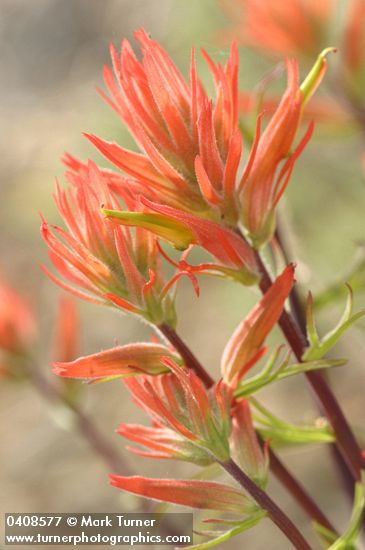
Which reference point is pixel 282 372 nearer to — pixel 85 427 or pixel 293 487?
pixel 293 487

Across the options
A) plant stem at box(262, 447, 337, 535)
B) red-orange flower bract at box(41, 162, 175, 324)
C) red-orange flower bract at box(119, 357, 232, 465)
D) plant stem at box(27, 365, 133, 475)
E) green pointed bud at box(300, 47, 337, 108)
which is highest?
green pointed bud at box(300, 47, 337, 108)

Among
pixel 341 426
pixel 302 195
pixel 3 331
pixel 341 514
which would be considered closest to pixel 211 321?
pixel 302 195

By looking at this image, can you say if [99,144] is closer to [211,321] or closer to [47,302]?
[211,321]

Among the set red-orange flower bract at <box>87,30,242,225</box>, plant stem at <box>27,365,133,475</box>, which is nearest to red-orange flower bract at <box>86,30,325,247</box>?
red-orange flower bract at <box>87,30,242,225</box>

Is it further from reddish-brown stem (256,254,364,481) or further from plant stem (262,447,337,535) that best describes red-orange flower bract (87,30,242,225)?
plant stem (262,447,337,535)

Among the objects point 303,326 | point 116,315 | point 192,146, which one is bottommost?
point 116,315

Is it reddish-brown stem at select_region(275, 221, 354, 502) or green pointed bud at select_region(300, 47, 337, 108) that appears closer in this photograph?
green pointed bud at select_region(300, 47, 337, 108)

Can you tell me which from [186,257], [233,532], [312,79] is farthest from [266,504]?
[312,79]

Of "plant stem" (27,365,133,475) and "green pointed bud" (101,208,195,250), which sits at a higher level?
"green pointed bud" (101,208,195,250)
